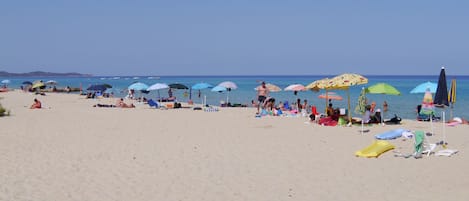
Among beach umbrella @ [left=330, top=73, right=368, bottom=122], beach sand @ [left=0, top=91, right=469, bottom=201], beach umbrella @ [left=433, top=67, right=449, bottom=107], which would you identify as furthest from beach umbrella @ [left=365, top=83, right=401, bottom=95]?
beach umbrella @ [left=433, top=67, right=449, bottom=107]

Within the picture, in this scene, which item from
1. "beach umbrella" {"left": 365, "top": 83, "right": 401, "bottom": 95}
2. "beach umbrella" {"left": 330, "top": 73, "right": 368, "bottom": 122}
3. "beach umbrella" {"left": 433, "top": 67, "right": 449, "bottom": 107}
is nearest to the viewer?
"beach umbrella" {"left": 433, "top": 67, "right": 449, "bottom": 107}

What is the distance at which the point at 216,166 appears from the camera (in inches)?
352

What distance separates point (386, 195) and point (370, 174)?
4.61 ft

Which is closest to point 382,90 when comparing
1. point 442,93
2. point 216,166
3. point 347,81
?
point 347,81

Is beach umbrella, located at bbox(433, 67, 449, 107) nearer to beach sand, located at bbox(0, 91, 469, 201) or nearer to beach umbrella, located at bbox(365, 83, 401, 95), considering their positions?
beach sand, located at bbox(0, 91, 469, 201)

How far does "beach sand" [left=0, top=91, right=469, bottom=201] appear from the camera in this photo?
705 cm

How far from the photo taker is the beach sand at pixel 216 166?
7051 millimetres

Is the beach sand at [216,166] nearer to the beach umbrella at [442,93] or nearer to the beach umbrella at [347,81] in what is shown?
the beach umbrella at [442,93]

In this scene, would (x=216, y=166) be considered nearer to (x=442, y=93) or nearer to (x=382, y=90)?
(x=442, y=93)

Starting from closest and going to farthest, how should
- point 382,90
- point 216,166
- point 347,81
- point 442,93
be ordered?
point 216,166
point 442,93
point 347,81
point 382,90

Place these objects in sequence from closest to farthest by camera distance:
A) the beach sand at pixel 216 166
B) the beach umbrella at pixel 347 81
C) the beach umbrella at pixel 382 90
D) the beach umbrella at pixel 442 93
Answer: the beach sand at pixel 216 166 → the beach umbrella at pixel 442 93 → the beach umbrella at pixel 347 81 → the beach umbrella at pixel 382 90

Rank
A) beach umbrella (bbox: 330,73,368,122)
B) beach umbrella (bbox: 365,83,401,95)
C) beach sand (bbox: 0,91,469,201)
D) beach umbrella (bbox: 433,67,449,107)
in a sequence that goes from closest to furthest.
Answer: beach sand (bbox: 0,91,469,201) < beach umbrella (bbox: 433,67,449,107) < beach umbrella (bbox: 330,73,368,122) < beach umbrella (bbox: 365,83,401,95)

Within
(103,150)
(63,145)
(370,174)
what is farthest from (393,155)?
(63,145)

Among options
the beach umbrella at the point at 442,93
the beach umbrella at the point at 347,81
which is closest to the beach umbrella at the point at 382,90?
the beach umbrella at the point at 347,81
